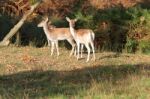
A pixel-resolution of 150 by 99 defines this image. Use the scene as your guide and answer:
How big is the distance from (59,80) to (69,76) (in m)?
0.77

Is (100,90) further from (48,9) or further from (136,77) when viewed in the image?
(48,9)

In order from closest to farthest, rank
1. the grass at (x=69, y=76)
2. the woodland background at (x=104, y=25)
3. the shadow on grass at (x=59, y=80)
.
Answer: the grass at (x=69, y=76)
the shadow on grass at (x=59, y=80)
the woodland background at (x=104, y=25)

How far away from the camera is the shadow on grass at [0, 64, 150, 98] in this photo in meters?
13.6

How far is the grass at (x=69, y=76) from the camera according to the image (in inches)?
516

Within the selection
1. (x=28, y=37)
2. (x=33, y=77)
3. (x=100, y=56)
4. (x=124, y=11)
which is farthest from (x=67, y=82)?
(x=124, y=11)

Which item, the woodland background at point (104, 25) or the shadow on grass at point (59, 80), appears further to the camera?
the woodland background at point (104, 25)

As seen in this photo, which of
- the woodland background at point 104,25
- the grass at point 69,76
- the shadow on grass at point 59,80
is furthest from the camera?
the woodland background at point 104,25

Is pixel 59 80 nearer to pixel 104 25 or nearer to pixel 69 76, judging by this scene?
pixel 69 76

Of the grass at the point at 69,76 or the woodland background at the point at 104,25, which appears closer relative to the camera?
the grass at the point at 69,76

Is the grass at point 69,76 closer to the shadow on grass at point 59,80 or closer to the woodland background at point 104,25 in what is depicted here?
the shadow on grass at point 59,80

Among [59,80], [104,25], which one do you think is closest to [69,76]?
[59,80]

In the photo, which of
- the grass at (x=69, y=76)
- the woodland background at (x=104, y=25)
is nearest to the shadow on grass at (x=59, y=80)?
the grass at (x=69, y=76)

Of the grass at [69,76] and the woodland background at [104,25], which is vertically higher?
the grass at [69,76]

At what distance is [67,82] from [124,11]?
13350 mm
